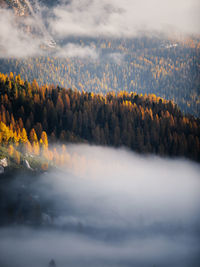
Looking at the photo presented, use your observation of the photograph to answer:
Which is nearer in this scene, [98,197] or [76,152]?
[98,197]

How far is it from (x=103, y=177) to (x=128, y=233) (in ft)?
99.9

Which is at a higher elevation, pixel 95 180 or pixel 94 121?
pixel 94 121

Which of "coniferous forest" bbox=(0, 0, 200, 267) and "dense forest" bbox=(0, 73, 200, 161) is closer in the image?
"coniferous forest" bbox=(0, 0, 200, 267)

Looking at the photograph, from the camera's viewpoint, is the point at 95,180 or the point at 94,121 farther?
the point at 94,121

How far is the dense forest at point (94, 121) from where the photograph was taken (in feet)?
425

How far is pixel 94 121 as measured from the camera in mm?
140125

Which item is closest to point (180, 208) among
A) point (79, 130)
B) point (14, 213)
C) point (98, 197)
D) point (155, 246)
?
point (155, 246)

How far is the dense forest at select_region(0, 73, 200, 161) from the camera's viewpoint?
129500 mm

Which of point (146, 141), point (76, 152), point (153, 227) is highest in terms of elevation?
point (146, 141)

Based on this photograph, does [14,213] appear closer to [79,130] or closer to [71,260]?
[71,260]

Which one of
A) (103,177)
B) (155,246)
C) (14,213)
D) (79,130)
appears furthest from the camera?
(79,130)

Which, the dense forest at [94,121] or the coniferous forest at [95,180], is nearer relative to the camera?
the coniferous forest at [95,180]

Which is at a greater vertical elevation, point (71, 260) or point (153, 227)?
point (153, 227)

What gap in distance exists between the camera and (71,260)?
3221 inches
